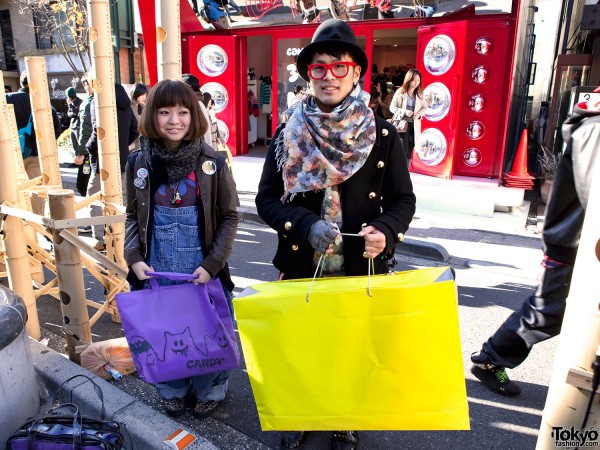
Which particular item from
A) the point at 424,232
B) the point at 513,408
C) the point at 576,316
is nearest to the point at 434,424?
the point at 576,316

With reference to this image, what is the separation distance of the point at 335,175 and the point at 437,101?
6284 mm

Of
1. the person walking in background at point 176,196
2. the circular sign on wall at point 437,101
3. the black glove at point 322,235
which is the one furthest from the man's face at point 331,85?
the circular sign on wall at point 437,101

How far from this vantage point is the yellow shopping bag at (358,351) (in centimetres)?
173

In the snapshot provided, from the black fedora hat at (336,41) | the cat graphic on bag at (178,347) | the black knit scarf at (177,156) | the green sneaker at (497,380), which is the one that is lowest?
the green sneaker at (497,380)

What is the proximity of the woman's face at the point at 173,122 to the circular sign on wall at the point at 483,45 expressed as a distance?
21.6ft

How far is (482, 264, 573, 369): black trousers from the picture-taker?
2.48m

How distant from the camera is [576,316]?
1.37m

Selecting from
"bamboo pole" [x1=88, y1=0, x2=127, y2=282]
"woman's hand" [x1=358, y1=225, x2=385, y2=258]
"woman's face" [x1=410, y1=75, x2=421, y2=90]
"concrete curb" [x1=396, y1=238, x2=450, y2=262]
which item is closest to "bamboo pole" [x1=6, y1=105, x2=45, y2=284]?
"bamboo pole" [x1=88, y1=0, x2=127, y2=282]

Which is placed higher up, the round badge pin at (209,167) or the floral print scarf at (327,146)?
the floral print scarf at (327,146)

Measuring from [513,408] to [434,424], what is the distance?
127cm

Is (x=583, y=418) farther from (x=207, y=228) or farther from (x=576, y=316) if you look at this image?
(x=207, y=228)

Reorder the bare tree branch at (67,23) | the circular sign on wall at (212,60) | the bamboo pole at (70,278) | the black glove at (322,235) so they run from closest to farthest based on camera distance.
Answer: the black glove at (322,235), the bamboo pole at (70,278), the circular sign on wall at (212,60), the bare tree branch at (67,23)

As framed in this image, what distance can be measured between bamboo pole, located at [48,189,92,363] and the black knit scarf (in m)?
0.80

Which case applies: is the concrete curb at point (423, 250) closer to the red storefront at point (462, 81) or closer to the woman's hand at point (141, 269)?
the red storefront at point (462, 81)
